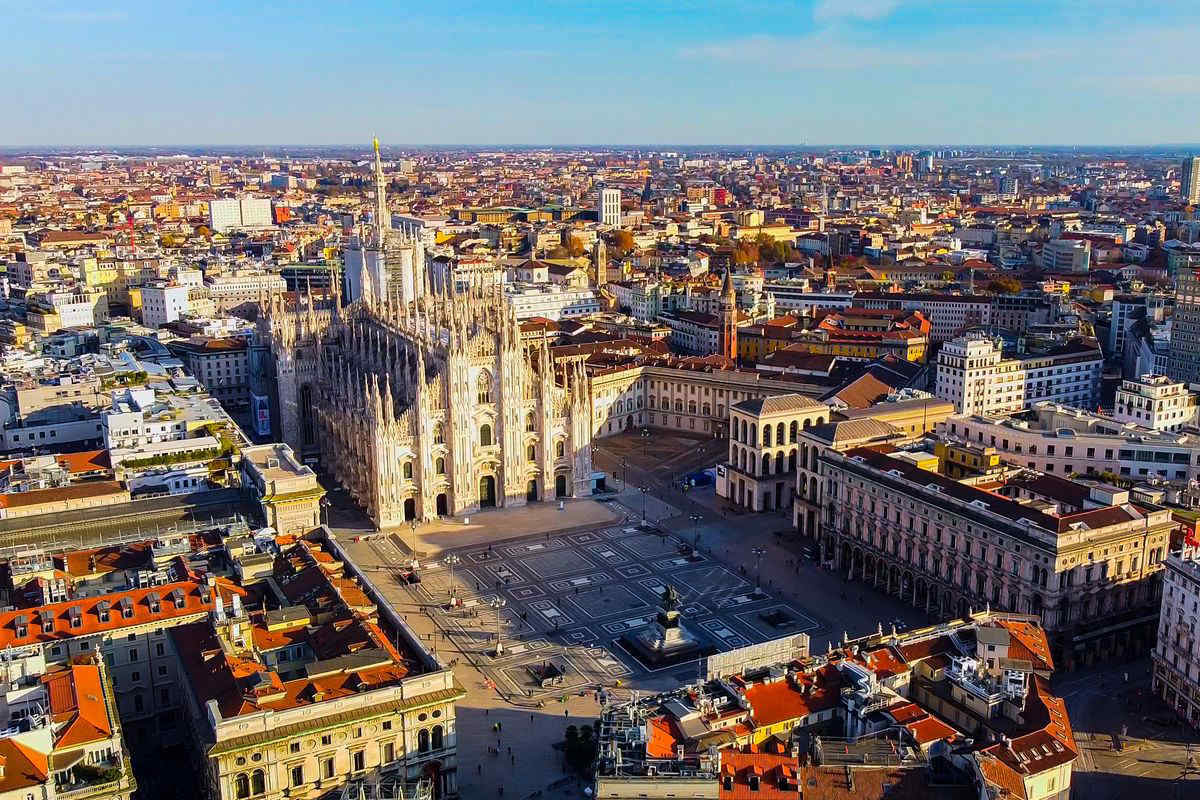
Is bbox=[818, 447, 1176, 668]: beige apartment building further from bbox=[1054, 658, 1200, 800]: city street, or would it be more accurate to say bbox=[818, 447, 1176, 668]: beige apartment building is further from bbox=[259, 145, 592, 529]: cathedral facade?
bbox=[259, 145, 592, 529]: cathedral facade

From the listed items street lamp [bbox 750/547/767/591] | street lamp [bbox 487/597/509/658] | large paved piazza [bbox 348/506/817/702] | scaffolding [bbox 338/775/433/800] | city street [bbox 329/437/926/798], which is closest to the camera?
scaffolding [bbox 338/775/433/800]

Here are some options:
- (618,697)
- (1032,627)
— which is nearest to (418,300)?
(618,697)

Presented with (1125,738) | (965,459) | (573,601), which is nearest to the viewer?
(1125,738)

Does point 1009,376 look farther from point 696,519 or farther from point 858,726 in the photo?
point 858,726

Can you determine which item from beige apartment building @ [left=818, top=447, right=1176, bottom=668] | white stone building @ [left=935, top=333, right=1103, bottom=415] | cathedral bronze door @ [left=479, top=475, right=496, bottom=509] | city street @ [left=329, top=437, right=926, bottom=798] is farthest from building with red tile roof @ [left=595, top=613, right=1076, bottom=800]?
A: white stone building @ [left=935, top=333, right=1103, bottom=415]

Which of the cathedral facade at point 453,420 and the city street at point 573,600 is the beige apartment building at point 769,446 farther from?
the cathedral facade at point 453,420

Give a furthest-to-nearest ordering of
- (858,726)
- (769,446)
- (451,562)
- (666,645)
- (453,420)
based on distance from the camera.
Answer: (769,446) → (453,420) → (451,562) → (666,645) → (858,726)

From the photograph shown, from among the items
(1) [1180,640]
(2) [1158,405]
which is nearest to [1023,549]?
(1) [1180,640]

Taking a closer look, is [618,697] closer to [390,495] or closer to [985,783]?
[985,783]
